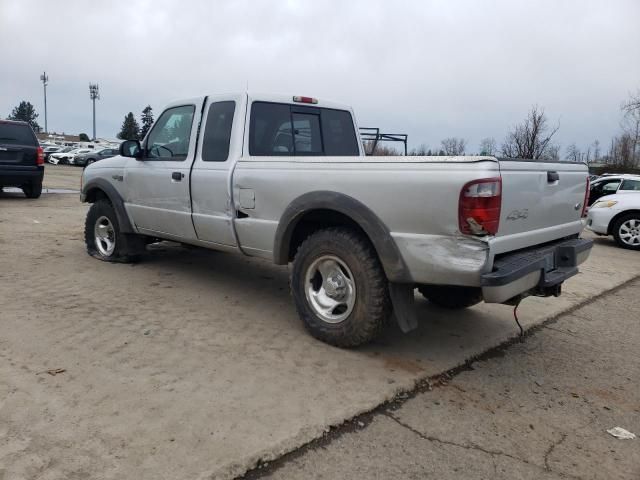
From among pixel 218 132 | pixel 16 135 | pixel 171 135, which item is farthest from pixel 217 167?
pixel 16 135

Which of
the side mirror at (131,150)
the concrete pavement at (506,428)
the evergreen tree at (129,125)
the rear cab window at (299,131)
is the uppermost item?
the evergreen tree at (129,125)

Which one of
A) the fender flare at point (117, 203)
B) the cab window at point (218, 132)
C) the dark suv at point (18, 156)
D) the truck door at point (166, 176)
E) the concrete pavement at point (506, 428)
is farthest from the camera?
the dark suv at point (18, 156)

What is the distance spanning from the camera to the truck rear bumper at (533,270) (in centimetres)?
317

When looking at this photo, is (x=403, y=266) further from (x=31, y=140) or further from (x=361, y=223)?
(x=31, y=140)

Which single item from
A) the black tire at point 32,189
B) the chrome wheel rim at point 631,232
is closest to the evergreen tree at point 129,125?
the black tire at point 32,189

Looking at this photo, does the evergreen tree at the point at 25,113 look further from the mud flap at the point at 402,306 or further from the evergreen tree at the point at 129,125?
the mud flap at the point at 402,306

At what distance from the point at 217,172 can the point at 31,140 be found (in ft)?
32.2

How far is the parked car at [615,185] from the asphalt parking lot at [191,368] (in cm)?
735

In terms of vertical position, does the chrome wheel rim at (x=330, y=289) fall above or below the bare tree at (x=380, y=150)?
below

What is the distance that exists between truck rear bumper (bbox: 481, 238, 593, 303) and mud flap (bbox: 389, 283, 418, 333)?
1.89ft

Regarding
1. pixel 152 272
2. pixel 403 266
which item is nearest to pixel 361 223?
pixel 403 266

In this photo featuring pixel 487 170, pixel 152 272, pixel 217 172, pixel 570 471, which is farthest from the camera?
pixel 152 272

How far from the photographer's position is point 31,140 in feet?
40.3

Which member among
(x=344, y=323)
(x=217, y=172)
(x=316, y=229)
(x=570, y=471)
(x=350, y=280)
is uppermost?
(x=217, y=172)
